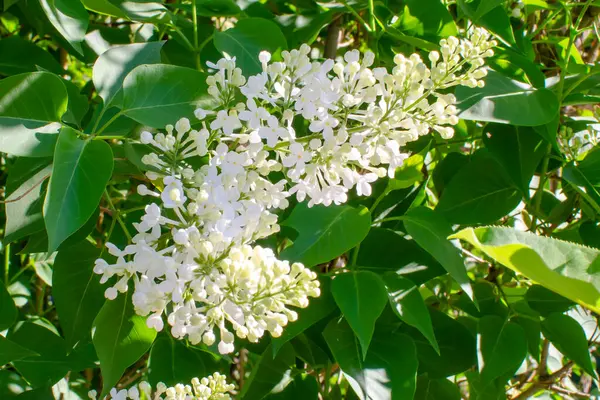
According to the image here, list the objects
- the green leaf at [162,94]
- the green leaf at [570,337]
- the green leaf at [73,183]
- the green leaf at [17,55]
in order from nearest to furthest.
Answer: the green leaf at [73,183]
the green leaf at [162,94]
the green leaf at [570,337]
the green leaf at [17,55]

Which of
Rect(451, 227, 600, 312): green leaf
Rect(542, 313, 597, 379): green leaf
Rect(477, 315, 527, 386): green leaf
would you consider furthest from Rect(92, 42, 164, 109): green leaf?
Rect(542, 313, 597, 379): green leaf

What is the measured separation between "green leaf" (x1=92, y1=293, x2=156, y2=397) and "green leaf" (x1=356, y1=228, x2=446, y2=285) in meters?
0.47

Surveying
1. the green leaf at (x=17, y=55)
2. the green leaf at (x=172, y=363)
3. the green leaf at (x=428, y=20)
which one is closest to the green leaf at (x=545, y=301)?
the green leaf at (x=428, y=20)

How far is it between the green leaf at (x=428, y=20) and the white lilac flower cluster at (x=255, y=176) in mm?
381

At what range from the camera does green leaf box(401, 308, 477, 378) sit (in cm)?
137

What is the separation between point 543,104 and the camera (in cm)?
125

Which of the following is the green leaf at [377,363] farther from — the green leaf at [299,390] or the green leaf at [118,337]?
the green leaf at [118,337]

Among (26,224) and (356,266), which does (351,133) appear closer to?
(356,266)

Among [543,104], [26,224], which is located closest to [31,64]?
[26,224]

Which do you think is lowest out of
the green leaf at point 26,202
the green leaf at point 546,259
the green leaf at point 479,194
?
the green leaf at point 479,194

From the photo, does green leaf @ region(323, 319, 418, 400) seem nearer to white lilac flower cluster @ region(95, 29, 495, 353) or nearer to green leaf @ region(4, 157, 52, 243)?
white lilac flower cluster @ region(95, 29, 495, 353)

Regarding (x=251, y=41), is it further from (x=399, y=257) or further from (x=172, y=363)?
(x=172, y=363)

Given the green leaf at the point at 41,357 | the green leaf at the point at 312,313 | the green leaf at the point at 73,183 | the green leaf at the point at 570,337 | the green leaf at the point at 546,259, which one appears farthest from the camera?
the green leaf at the point at 570,337

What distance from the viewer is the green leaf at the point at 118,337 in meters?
1.01
